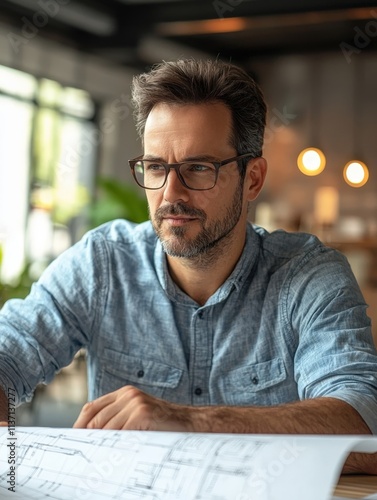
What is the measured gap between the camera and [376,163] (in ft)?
27.7

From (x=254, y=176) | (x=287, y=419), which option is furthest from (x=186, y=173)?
(x=287, y=419)

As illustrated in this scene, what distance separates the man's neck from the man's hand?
1.79 ft

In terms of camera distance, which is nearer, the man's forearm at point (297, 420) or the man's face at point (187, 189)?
the man's forearm at point (297, 420)

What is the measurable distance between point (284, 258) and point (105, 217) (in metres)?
3.99

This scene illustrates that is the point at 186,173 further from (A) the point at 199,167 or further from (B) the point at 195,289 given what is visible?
(B) the point at 195,289

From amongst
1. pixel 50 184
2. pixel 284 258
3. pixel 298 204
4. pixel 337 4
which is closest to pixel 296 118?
pixel 298 204

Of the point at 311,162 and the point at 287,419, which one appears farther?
the point at 311,162

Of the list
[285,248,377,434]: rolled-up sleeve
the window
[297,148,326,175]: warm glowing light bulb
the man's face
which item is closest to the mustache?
the man's face

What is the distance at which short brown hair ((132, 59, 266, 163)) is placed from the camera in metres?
1.47

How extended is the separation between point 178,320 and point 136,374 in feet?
0.42

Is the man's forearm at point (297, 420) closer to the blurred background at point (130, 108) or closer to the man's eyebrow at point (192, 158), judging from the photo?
the man's eyebrow at point (192, 158)

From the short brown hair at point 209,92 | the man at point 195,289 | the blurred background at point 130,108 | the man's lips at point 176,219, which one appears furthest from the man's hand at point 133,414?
the blurred background at point 130,108

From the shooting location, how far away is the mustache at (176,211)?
1.42 meters

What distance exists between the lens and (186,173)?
56.6 inches
